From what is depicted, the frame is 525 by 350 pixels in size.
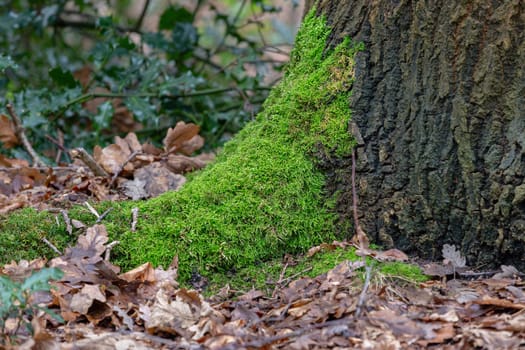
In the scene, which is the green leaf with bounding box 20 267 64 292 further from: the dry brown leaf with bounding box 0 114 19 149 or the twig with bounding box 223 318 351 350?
the dry brown leaf with bounding box 0 114 19 149

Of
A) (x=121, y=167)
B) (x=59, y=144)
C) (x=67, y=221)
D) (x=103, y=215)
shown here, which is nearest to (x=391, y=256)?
(x=103, y=215)

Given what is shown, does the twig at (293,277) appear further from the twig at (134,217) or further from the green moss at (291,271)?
the twig at (134,217)

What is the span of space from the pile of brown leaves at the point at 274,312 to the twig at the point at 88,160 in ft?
2.96

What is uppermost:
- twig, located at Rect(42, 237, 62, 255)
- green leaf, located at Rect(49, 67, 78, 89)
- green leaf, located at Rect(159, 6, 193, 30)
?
green leaf, located at Rect(159, 6, 193, 30)

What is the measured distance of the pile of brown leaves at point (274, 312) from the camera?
6.63ft

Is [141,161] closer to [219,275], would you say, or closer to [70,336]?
[219,275]

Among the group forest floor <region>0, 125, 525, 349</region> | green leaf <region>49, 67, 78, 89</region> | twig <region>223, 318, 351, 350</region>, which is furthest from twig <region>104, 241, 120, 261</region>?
green leaf <region>49, 67, 78, 89</region>

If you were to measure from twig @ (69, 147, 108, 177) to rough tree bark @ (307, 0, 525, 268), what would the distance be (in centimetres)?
143

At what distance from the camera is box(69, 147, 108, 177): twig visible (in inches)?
136

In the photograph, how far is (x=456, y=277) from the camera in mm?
2549

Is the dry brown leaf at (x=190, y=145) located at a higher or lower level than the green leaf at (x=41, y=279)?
higher

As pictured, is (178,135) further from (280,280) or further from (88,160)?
(280,280)

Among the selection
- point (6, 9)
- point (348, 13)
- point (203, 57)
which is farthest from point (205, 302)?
point (6, 9)

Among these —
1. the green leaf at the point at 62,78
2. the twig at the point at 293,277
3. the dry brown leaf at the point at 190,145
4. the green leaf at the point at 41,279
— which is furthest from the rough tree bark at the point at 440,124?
the green leaf at the point at 62,78
